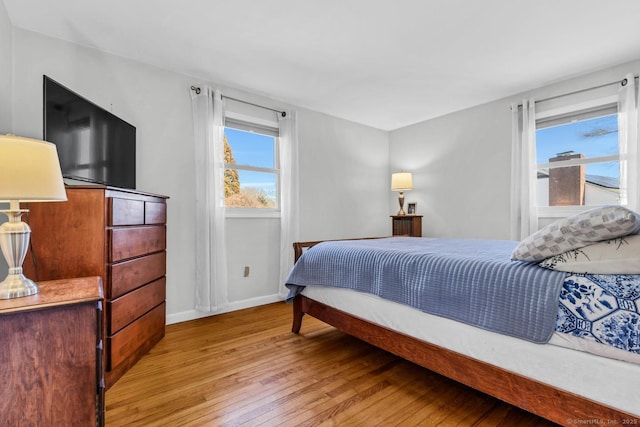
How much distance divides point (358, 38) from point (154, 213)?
1996 mm

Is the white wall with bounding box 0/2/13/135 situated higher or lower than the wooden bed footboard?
higher

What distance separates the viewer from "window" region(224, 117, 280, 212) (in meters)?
3.27

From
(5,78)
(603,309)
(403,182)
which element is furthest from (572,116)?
(5,78)

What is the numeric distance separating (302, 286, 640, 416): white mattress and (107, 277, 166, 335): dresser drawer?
151cm

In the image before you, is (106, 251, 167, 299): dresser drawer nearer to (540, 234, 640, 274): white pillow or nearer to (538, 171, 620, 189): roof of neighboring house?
(540, 234, 640, 274): white pillow

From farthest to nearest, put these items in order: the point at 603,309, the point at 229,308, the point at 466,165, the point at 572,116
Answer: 1. the point at 466,165
2. the point at 229,308
3. the point at 572,116
4. the point at 603,309

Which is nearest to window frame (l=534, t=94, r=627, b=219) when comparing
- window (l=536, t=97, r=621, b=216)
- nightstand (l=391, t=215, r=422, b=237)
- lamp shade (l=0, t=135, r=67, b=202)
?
window (l=536, t=97, r=621, b=216)

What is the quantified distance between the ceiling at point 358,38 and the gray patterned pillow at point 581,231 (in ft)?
4.90

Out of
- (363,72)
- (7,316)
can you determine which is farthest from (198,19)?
(7,316)

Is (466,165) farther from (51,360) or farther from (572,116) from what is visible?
(51,360)

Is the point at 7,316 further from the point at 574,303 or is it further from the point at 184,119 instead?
the point at 184,119

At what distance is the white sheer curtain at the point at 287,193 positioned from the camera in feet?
11.4

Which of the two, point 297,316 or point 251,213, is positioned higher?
point 251,213

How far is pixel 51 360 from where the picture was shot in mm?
1148
